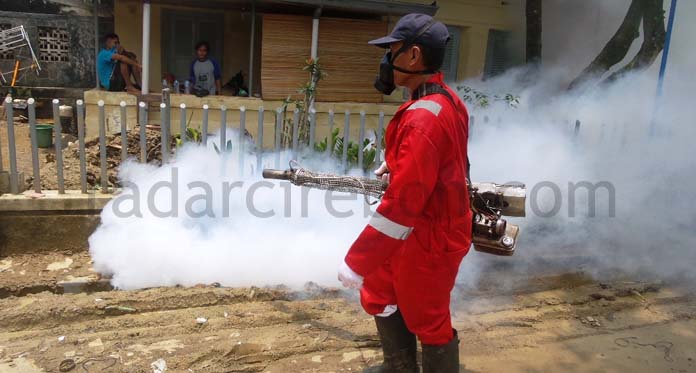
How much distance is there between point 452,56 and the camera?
10.9m

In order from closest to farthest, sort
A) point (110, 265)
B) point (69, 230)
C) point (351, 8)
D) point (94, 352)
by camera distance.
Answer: point (94, 352), point (110, 265), point (69, 230), point (351, 8)

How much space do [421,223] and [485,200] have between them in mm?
741

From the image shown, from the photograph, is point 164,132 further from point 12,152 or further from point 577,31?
point 577,31

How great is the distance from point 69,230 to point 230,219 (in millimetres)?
1407

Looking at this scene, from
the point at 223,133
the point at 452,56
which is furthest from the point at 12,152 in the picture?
the point at 452,56

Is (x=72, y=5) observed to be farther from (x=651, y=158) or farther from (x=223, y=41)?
(x=651, y=158)

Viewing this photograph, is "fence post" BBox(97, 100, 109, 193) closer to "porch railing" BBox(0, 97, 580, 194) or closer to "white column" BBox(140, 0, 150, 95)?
"porch railing" BBox(0, 97, 580, 194)

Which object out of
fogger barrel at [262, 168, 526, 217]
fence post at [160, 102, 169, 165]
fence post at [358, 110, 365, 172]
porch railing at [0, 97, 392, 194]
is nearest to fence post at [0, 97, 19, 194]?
porch railing at [0, 97, 392, 194]

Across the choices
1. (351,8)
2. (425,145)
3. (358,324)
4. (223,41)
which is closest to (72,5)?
(223,41)

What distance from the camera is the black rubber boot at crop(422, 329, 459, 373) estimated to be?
259 centimetres

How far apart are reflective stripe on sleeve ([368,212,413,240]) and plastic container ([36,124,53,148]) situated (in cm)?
772

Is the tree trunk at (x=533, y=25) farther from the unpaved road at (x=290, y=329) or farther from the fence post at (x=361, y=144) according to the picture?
the unpaved road at (x=290, y=329)

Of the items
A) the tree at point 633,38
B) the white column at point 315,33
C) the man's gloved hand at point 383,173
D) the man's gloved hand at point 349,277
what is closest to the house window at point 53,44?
the white column at point 315,33

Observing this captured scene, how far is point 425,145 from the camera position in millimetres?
2244
